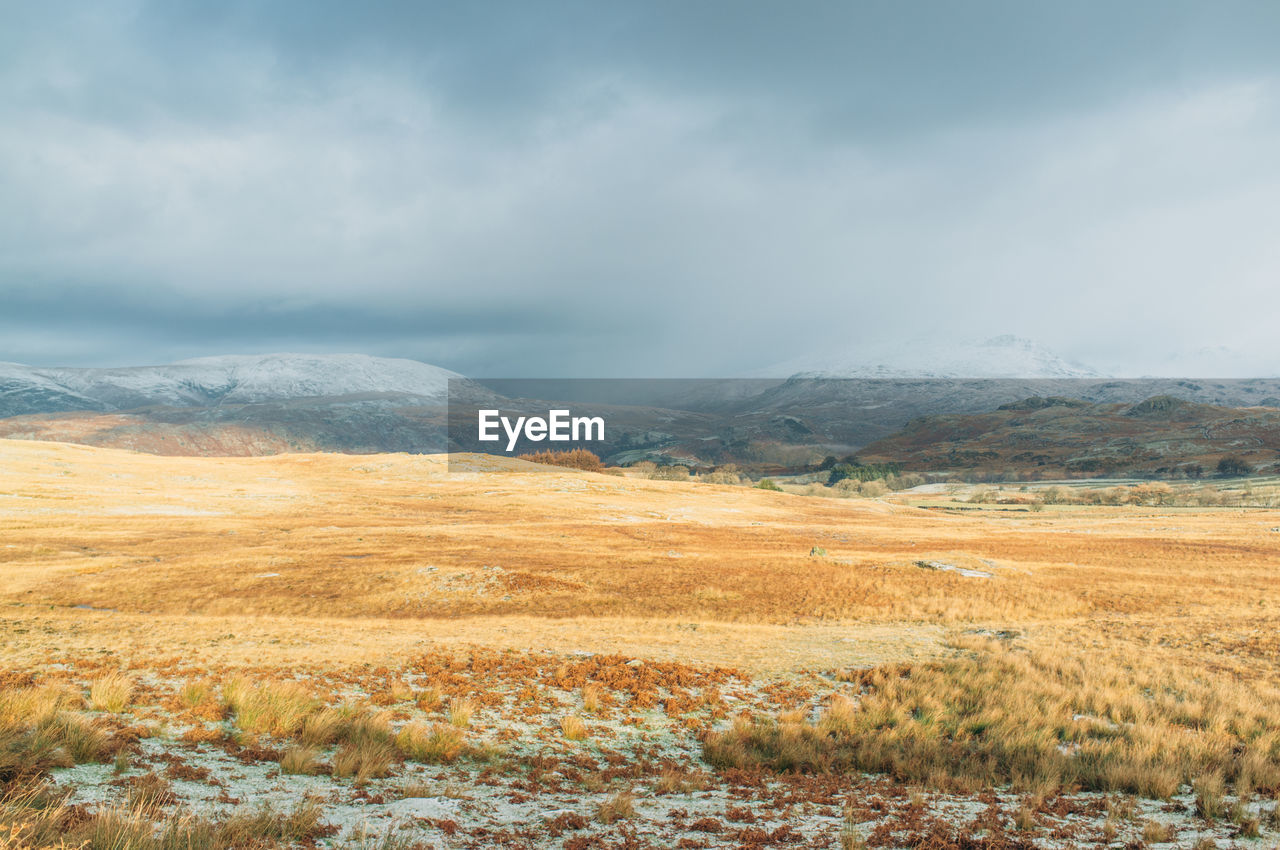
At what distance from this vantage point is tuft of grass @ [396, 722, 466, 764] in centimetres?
1063

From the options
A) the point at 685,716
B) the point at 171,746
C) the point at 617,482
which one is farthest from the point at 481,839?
the point at 617,482

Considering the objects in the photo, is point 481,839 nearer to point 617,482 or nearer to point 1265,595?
point 1265,595

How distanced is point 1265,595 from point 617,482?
8003cm

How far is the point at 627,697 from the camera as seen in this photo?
14.8 meters

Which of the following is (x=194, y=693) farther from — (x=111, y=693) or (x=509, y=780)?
(x=509, y=780)

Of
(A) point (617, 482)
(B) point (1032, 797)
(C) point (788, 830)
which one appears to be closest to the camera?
(C) point (788, 830)

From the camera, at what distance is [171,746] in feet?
32.6

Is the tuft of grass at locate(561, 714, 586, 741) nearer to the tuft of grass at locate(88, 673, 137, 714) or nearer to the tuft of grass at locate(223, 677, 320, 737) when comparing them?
the tuft of grass at locate(223, 677, 320, 737)

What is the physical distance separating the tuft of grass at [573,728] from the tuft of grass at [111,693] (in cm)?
747

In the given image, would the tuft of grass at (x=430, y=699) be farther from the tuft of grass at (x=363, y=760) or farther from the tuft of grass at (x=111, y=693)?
the tuft of grass at (x=111, y=693)

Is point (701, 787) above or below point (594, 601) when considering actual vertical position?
above

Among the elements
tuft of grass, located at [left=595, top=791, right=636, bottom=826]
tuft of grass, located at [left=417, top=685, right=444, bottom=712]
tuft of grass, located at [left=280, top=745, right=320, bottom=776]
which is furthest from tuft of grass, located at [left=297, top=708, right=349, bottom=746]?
tuft of grass, located at [left=595, top=791, right=636, bottom=826]

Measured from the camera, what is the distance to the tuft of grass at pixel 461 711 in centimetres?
1231

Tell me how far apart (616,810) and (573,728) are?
3.74 metres
